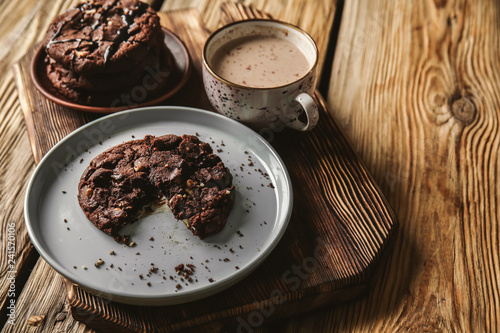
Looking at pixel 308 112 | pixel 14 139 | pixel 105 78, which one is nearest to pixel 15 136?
pixel 14 139

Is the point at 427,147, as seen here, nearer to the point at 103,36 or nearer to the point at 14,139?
the point at 103,36

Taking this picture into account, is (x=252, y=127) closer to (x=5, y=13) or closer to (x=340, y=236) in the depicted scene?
(x=340, y=236)

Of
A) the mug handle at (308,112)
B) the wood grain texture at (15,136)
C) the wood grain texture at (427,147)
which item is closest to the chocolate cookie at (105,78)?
the wood grain texture at (15,136)

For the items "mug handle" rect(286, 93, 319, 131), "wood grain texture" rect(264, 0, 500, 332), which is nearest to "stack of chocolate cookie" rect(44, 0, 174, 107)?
"mug handle" rect(286, 93, 319, 131)

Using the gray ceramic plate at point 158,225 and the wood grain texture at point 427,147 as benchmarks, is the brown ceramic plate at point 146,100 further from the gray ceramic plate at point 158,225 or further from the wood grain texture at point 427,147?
the wood grain texture at point 427,147

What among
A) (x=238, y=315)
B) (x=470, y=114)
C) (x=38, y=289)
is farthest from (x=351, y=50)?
(x=38, y=289)

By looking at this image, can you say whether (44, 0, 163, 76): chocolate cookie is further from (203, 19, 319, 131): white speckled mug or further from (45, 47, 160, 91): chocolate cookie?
(203, 19, 319, 131): white speckled mug
